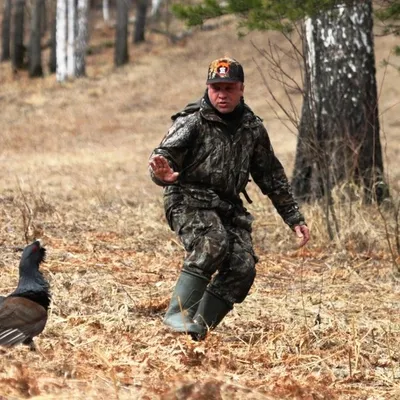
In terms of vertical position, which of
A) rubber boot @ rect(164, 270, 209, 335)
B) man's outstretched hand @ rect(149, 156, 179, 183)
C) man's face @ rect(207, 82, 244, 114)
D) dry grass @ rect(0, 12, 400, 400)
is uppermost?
man's face @ rect(207, 82, 244, 114)

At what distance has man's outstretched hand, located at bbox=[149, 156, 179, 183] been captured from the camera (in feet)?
19.3

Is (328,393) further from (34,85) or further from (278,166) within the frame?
(34,85)

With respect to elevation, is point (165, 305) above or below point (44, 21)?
below

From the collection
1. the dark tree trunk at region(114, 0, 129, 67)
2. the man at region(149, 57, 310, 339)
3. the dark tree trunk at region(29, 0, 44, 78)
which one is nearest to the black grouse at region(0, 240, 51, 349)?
the man at region(149, 57, 310, 339)

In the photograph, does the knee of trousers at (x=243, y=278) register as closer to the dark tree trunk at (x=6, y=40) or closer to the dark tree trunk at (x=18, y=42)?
the dark tree trunk at (x=18, y=42)

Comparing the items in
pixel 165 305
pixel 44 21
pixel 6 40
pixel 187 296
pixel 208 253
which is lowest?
pixel 165 305

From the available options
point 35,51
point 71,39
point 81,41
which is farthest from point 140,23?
point 35,51

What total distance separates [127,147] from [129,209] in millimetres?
11424

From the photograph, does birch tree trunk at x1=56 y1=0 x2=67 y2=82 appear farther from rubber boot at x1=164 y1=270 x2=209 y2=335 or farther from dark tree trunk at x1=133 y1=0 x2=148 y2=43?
rubber boot at x1=164 y1=270 x2=209 y2=335

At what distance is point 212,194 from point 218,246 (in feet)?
1.13

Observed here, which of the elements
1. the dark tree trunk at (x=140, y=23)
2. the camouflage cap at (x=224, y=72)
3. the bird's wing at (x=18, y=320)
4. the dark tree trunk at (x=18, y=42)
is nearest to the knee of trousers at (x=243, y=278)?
the camouflage cap at (x=224, y=72)

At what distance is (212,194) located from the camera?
6.38m

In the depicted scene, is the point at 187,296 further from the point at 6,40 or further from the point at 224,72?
the point at 6,40

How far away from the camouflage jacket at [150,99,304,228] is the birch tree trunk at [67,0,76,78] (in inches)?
1144
